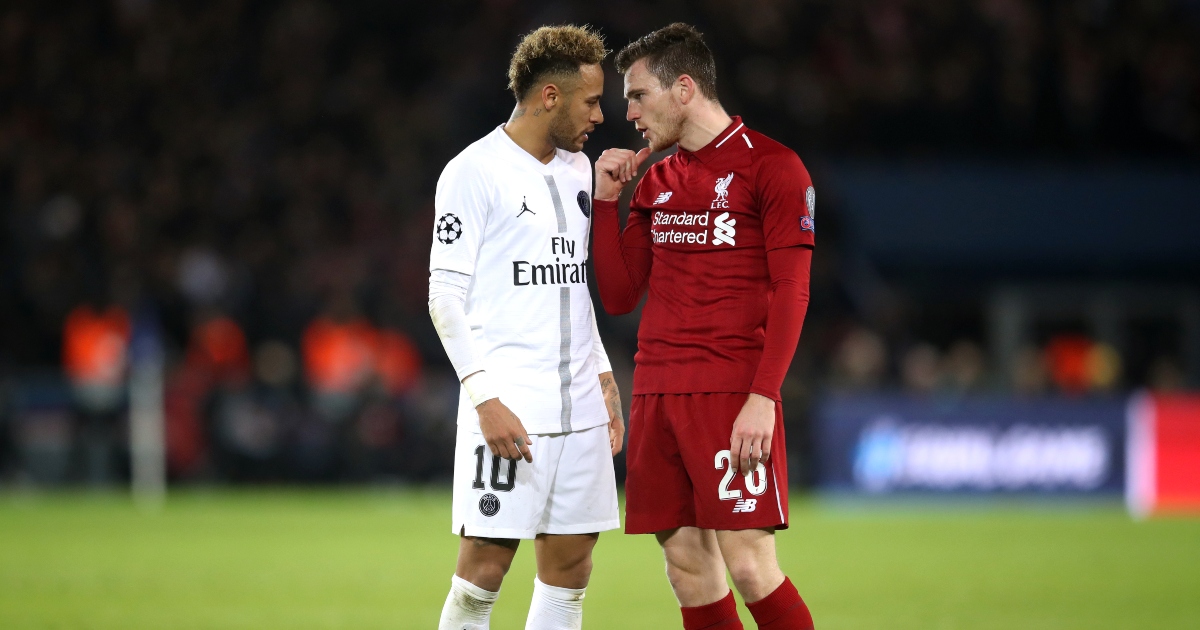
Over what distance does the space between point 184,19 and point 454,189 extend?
1630 centimetres

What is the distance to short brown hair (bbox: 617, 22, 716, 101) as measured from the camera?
485cm

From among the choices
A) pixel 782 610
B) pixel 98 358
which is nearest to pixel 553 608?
pixel 782 610

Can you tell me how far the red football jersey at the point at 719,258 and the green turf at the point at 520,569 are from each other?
103 inches

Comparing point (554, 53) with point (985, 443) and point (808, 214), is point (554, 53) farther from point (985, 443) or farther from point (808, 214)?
point (985, 443)

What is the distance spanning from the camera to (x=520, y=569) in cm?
993

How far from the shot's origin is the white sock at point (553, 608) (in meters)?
4.89

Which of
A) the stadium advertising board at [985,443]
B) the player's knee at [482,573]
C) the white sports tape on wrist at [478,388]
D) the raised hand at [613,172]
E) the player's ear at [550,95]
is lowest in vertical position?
the stadium advertising board at [985,443]

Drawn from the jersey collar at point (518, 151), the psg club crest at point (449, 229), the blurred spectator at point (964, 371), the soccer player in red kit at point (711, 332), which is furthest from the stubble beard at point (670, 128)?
the blurred spectator at point (964, 371)

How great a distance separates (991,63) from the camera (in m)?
18.7

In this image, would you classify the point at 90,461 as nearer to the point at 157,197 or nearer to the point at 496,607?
the point at 157,197

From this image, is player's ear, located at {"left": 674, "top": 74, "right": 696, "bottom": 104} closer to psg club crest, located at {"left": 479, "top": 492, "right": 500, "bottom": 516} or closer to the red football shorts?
the red football shorts

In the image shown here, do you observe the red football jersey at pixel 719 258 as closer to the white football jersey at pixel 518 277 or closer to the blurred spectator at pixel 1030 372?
the white football jersey at pixel 518 277

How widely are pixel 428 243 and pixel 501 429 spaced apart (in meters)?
13.3

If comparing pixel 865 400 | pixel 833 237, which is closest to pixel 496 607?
pixel 865 400
